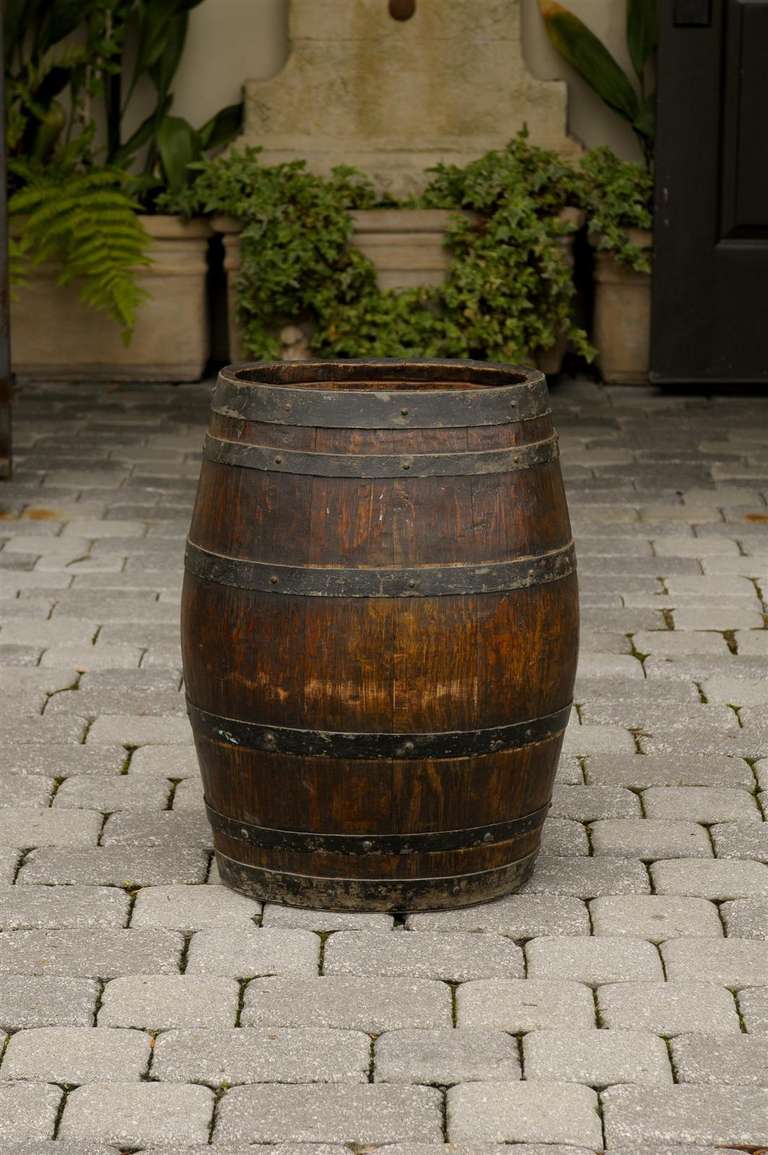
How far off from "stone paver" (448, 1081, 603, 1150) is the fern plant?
532 centimetres

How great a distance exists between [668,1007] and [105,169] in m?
5.97

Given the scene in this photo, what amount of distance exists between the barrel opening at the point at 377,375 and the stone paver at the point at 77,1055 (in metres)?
1.35

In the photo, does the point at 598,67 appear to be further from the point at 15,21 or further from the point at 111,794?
the point at 111,794

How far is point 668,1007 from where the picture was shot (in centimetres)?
307

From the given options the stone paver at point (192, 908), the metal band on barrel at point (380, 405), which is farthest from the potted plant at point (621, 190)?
the stone paver at point (192, 908)

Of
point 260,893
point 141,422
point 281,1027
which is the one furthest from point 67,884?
point 141,422

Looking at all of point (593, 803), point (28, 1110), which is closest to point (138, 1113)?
point (28, 1110)

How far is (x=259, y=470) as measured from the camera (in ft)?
10.8

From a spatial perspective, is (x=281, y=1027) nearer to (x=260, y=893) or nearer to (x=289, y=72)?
(x=260, y=893)

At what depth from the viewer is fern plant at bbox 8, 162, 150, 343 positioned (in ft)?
25.3

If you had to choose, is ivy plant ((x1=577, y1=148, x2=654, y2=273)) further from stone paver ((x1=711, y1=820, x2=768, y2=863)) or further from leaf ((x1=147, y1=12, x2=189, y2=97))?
stone paver ((x1=711, y1=820, x2=768, y2=863))

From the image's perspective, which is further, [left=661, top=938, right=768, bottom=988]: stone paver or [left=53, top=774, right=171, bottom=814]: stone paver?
[left=53, top=774, right=171, bottom=814]: stone paver

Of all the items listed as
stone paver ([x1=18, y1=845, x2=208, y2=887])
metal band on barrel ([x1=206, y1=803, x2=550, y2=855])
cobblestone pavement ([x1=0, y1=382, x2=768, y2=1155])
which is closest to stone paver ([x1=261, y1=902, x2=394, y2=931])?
cobblestone pavement ([x1=0, y1=382, x2=768, y2=1155])

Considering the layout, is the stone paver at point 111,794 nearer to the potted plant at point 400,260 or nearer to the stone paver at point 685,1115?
the stone paver at point 685,1115
